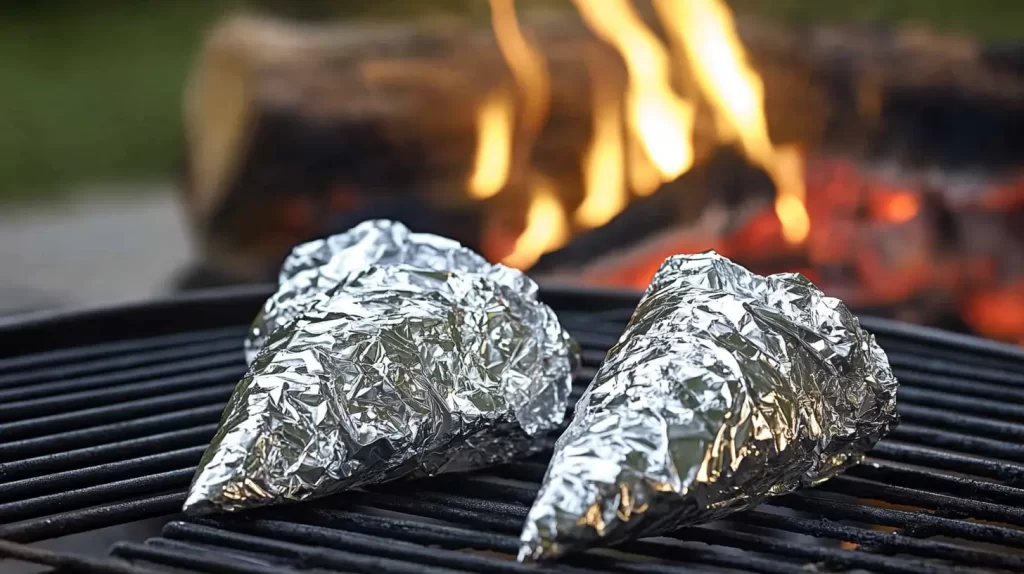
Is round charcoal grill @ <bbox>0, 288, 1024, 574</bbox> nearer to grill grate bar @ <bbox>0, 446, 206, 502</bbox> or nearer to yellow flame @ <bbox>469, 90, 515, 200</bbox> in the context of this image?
grill grate bar @ <bbox>0, 446, 206, 502</bbox>

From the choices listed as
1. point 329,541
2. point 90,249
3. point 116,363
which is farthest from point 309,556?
point 90,249

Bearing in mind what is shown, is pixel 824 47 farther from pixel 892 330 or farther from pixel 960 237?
pixel 892 330

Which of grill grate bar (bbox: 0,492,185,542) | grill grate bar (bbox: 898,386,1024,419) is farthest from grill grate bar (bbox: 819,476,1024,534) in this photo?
grill grate bar (bbox: 0,492,185,542)

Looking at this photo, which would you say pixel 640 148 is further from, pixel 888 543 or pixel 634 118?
pixel 888 543

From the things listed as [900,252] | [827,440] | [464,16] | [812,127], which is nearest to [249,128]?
[464,16]

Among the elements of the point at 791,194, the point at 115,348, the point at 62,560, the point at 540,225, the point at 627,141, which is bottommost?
the point at 62,560

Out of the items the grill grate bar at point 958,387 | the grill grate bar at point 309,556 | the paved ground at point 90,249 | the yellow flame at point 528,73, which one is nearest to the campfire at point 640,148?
the yellow flame at point 528,73

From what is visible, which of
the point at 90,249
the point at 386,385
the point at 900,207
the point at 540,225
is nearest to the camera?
the point at 386,385

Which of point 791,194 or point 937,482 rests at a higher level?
point 791,194

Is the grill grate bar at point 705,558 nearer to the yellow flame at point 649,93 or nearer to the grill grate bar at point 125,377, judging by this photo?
the grill grate bar at point 125,377
